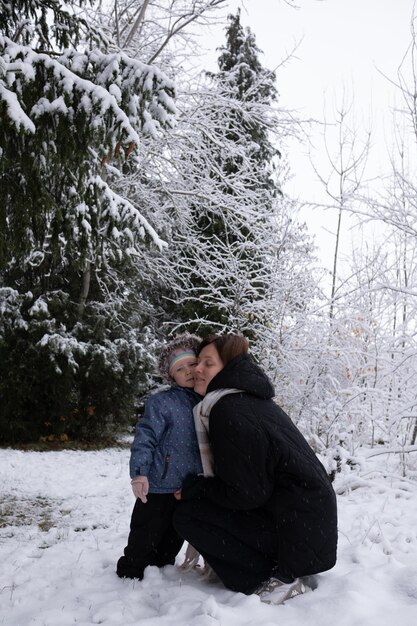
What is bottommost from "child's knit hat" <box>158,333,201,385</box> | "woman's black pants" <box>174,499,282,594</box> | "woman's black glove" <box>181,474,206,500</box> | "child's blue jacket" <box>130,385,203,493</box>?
"woman's black pants" <box>174,499,282,594</box>

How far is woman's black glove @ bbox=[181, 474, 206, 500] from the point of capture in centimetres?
286

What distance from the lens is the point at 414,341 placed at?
5156 millimetres

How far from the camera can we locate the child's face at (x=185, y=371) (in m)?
3.09

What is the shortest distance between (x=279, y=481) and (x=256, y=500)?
0.46 ft

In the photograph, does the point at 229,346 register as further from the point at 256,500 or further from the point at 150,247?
the point at 150,247

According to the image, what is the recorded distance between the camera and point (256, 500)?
2.55 meters

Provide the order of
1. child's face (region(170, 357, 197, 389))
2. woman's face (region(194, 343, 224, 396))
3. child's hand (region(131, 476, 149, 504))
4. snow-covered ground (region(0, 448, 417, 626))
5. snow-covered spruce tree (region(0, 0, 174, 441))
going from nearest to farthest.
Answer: snow-covered ground (region(0, 448, 417, 626))
child's hand (region(131, 476, 149, 504))
woman's face (region(194, 343, 224, 396))
child's face (region(170, 357, 197, 389))
snow-covered spruce tree (region(0, 0, 174, 441))

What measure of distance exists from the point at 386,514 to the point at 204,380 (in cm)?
248

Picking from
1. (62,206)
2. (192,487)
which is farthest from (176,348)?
(62,206)

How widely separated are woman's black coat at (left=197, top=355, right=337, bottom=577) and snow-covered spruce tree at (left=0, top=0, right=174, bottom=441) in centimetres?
260

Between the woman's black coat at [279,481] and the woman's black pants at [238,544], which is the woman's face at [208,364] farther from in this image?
the woman's black pants at [238,544]

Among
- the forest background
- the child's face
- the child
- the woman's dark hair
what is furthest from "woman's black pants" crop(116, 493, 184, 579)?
the forest background

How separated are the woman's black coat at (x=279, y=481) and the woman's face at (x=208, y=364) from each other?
1.02ft

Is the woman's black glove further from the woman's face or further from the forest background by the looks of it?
the forest background
